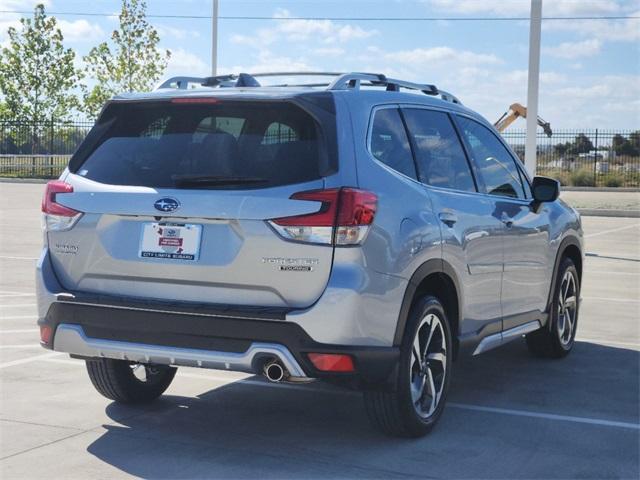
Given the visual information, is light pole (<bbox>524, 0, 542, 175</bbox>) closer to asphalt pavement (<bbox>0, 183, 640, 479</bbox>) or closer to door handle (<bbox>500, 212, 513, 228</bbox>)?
asphalt pavement (<bbox>0, 183, 640, 479</bbox>)

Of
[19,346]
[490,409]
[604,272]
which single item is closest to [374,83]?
[490,409]

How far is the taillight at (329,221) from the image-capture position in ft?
16.6

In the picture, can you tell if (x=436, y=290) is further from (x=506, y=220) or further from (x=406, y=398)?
(x=506, y=220)

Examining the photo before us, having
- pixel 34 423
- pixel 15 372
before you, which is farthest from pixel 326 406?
pixel 15 372

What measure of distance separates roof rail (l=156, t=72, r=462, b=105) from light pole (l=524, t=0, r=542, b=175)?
13.1 m

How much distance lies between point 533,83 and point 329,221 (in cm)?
1621

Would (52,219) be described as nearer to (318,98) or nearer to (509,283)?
(318,98)

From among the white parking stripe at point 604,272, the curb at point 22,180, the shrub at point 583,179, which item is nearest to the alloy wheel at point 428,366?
the white parking stripe at point 604,272

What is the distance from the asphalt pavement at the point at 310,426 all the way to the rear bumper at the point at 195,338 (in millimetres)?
483

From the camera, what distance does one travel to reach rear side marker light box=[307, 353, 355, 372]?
507cm

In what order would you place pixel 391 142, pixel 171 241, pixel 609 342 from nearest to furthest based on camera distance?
1. pixel 171 241
2. pixel 391 142
3. pixel 609 342

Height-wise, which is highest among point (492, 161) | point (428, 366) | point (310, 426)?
point (492, 161)

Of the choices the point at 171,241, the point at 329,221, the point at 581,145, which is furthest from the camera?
the point at 581,145

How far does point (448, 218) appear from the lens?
6039 millimetres
